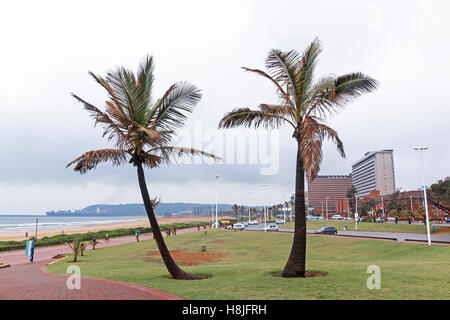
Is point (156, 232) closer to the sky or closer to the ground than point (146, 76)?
closer to the ground

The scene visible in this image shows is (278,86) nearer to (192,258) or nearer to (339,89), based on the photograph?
(339,89)

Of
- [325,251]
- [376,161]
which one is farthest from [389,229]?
[376,161]

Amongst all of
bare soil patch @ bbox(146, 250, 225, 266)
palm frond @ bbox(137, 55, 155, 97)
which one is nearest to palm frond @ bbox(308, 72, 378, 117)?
palm frond @ bbox(137, 55, 155, 97)

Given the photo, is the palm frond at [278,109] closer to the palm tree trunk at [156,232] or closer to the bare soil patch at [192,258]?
the palm tree trunk at [156,232]

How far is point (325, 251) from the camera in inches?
1063

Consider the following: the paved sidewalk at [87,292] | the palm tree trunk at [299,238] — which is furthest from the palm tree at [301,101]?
the paved sidewalk at [87,292]

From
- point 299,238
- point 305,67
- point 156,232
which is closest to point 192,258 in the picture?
point 156,232

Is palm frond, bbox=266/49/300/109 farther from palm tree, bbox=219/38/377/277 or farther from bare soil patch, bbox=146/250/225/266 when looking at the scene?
bare soil patch, bbox=146/250/225/266

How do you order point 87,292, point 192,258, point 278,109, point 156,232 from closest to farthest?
Answer: point 87,292
point 156,232
point 278,109
point 192,258

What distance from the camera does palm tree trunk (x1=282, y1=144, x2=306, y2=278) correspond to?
11.2 meters

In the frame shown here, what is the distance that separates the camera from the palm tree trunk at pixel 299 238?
11.2 meters

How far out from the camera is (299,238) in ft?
37.7
